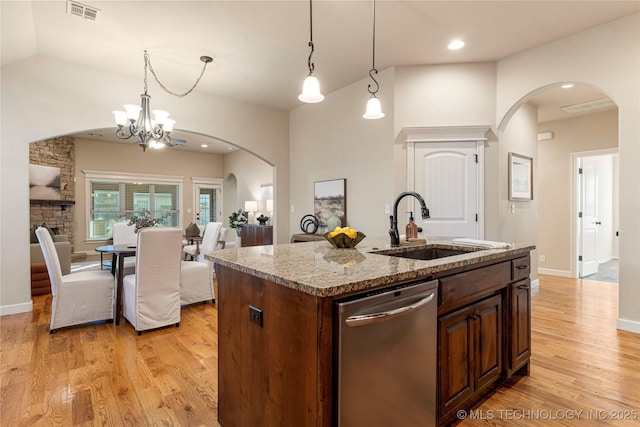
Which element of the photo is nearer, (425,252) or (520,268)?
(520,268)

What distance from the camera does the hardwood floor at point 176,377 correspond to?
1857 mm

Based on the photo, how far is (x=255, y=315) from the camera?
4.67 ft

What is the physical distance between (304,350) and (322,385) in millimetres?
129

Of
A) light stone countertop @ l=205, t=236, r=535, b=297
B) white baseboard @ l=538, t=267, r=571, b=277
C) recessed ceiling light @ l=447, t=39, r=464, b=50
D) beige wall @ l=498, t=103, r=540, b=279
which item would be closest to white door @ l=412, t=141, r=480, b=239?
beige wall @ l=498, t=103, r=540, b=279

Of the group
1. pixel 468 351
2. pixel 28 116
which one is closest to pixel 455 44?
A: pixel 468 351

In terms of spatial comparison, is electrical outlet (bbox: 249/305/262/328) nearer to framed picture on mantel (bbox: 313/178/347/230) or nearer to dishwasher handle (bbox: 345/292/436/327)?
dishwasher handle (bbox: 345/292/436/327)

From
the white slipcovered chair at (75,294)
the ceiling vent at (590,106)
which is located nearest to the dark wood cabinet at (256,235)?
the white slipcovered chair at (75,294)

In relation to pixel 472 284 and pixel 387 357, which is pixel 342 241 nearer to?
pixel 472 284

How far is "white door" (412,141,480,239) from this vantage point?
4.05m

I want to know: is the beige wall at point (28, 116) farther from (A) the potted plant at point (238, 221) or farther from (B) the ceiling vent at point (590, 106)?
(B) the ceiling vent at point (590, 106)

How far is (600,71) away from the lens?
325 cm

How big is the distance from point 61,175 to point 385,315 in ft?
28.6

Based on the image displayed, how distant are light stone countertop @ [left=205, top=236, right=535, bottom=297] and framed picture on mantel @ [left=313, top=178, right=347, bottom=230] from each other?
2.73 metres

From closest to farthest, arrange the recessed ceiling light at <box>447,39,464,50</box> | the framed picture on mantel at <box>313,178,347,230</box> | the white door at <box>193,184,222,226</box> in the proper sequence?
the recessed ceiling light at <box>447,39,464,50</box> < the framed picture on mantel at <box>313,178,347,230</box> < the white door at <box>193,184,222,226</box>
